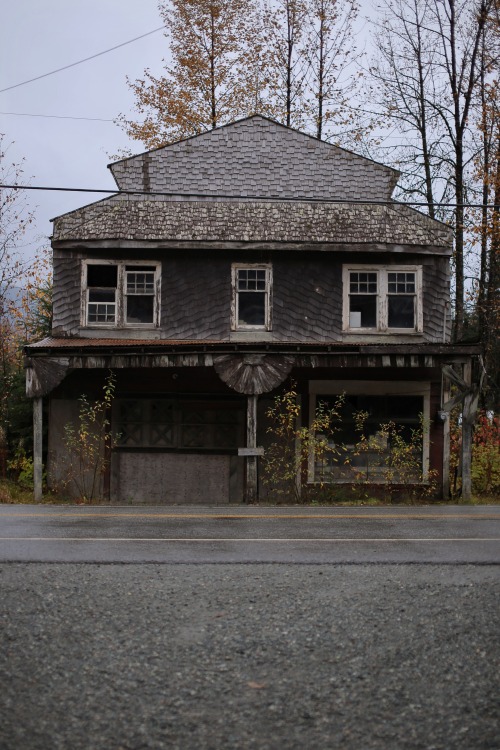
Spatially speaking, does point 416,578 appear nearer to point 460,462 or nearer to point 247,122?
point 460,462

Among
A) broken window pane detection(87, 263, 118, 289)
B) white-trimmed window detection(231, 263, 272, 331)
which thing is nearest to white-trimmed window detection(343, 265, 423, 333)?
white-trimmed window detection(231, 263, 272, 331)

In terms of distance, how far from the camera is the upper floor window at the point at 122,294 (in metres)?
21.8

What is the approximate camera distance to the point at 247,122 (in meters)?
24.1

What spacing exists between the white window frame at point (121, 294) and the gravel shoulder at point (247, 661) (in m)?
13.6

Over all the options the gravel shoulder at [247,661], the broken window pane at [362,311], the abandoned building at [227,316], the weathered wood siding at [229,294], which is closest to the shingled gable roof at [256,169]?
the abandoned building at [227,316]

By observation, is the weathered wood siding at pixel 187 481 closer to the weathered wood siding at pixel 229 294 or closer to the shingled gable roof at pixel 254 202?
the weathered wood siding at pixel 229 294

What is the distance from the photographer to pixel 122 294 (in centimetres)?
2175

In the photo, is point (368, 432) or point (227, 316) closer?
point (368, 432)

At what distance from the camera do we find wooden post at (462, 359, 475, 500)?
19219 mm

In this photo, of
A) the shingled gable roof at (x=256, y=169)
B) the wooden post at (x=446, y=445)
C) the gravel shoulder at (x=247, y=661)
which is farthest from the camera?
the shingled gable roof at (x=256, y=169)

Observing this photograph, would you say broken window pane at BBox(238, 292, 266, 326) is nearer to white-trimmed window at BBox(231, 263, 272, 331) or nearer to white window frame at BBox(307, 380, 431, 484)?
white-trimmed window at BBox(231, 263, 272, 331)

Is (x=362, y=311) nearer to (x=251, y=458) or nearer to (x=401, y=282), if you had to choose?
(x=401, y=282)

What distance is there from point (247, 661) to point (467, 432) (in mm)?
14605

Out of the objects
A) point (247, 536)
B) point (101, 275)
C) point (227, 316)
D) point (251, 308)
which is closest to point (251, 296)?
point (251, 308)
